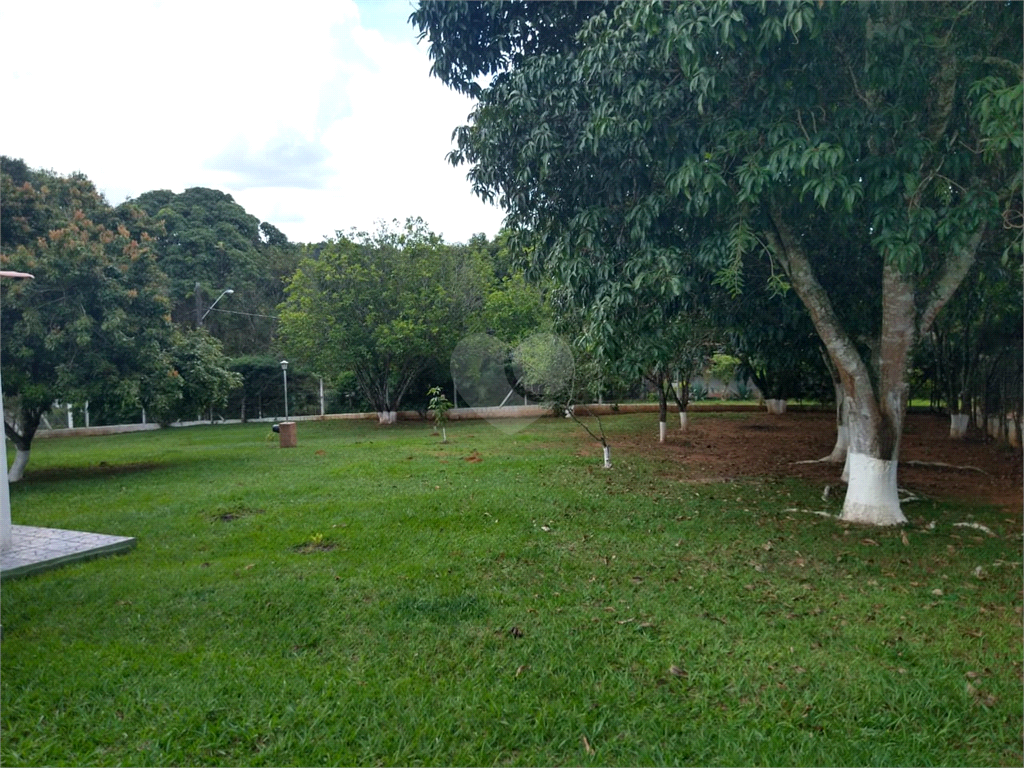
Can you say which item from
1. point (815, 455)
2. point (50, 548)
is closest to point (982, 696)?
point (50, 548)

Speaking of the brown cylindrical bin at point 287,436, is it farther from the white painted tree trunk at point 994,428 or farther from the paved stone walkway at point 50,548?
the white painted tree trunk at point 994,428

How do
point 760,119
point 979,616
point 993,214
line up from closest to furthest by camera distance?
1. point 979,616
2. point 993,214
3. point 760,119

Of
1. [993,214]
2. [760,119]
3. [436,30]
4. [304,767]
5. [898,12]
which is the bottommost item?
[304,767]

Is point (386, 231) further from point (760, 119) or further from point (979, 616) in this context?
point (979, 616)

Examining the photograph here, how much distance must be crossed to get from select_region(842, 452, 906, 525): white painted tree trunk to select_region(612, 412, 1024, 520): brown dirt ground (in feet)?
4.85

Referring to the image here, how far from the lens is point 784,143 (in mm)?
4562

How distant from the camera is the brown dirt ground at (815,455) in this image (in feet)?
25.2

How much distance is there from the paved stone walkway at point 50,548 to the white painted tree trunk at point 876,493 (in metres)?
6.04

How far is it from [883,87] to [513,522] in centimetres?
430

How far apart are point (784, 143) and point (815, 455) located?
7251 millimetres

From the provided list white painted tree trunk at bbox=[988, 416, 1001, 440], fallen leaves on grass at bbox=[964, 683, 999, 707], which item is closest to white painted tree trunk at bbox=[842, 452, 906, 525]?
fallen leaves on grass at bbox=[964, 683, 999, 707]

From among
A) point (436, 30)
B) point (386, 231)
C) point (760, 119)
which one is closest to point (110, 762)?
point (760, 119)

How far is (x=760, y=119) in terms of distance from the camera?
4.84 metres

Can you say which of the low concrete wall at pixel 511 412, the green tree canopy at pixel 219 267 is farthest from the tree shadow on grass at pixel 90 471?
the green tree canopy at pixel 219 267
